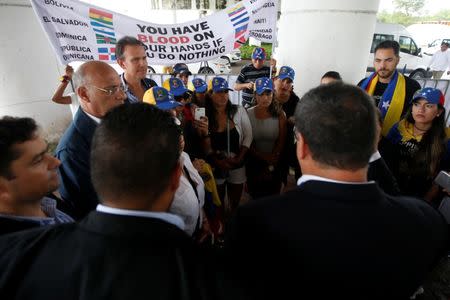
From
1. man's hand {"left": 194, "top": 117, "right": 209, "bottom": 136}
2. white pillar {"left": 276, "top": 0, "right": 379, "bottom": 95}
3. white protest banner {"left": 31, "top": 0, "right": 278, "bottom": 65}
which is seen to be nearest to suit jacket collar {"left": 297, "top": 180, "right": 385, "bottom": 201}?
man's hand {"left": 194, "top": 117, "right": 209, "bottom": 136}

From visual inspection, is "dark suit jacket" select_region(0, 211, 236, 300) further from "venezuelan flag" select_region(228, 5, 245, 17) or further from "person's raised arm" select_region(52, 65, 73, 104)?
"venezuelan flag" select_region(228, 5, 245, 17)

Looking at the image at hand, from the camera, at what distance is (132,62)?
2.86 metres

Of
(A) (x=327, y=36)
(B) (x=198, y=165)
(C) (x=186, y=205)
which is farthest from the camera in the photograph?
(A) (x=327, y=36)

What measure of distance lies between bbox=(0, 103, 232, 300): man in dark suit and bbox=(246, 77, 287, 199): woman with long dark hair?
2.39 meters

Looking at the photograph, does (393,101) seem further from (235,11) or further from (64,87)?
(64,87)

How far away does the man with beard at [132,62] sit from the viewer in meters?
2.83

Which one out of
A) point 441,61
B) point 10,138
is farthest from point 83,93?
point 441,61

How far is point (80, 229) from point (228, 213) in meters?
2.80

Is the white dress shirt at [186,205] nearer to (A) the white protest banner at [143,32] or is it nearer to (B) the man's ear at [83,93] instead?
(B) the man's ear at [83,93]

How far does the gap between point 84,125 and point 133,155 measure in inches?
51.4

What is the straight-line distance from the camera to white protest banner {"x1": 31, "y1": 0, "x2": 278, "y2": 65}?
3.05 metres

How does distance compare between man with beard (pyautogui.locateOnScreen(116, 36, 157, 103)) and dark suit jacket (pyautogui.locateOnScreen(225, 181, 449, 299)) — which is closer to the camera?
dark suit jacket (pyautogui.locateOnScreen(225, 181, 449, 299))

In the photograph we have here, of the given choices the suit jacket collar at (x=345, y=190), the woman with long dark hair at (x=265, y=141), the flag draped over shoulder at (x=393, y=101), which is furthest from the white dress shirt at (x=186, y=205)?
the flag draped over shoulder at (x=393, y=101)

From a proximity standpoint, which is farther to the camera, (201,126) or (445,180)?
(201,126)
